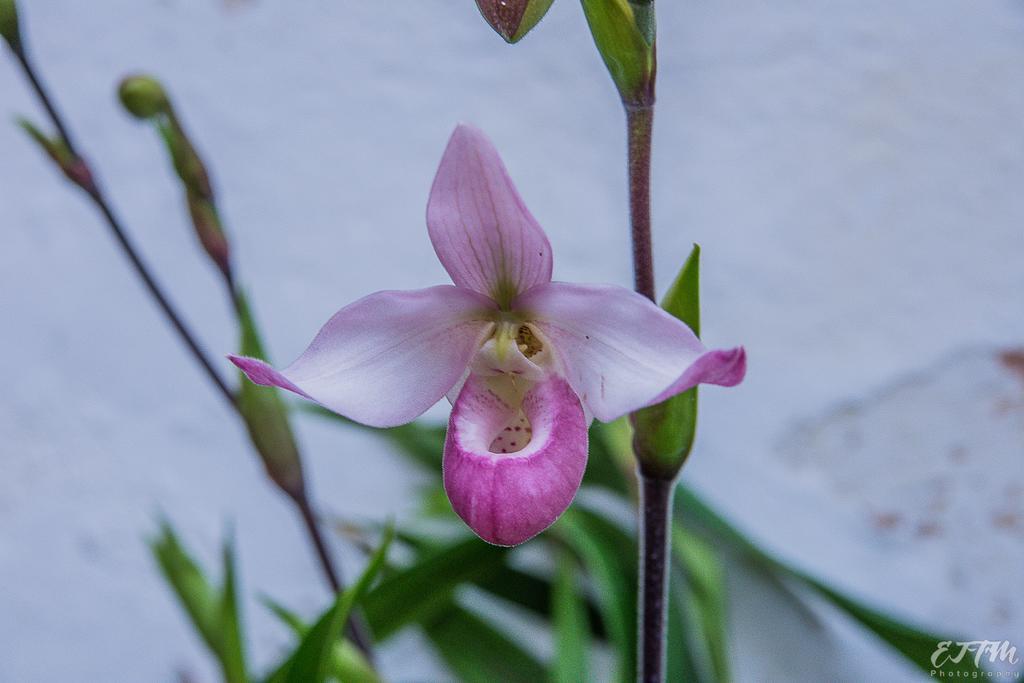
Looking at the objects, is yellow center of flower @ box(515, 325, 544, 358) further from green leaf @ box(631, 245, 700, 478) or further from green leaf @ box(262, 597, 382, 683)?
green leaf @ box(262, 597, 382, 683)

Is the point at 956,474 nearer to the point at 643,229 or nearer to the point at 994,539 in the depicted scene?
the point at 994,539

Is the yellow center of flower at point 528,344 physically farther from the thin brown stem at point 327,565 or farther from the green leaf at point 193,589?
the green leaf at point 193,589

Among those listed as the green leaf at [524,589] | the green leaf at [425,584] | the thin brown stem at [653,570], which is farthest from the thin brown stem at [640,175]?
the green leaf at [524,589]

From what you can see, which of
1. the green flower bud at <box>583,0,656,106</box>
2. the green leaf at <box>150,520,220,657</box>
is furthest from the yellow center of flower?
the green leaf at <box>150,520,220,657</box>

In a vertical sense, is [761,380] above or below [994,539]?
above

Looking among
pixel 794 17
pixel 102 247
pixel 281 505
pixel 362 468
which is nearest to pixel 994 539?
pixel 794 17

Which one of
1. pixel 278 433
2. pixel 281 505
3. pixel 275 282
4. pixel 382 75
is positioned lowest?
pixel 281 505
